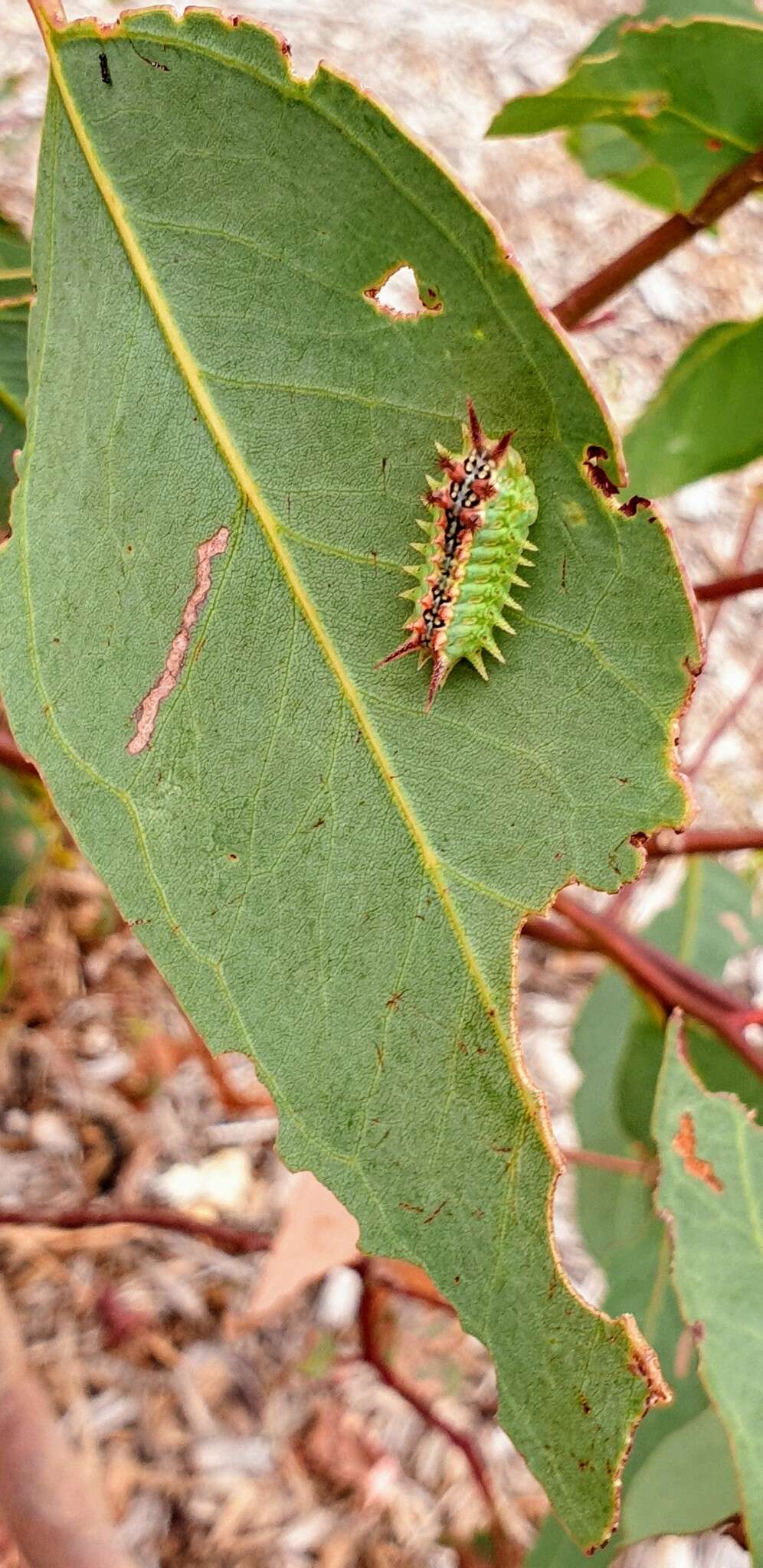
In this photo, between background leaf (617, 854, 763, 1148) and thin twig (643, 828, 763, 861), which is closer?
thin twig (643, 828, 763, 861)

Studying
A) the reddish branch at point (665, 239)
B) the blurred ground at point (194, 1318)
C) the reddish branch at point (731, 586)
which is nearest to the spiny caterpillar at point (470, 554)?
the reddish branch at point (665, 239)

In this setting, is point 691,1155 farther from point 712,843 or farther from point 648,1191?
point 648,1191

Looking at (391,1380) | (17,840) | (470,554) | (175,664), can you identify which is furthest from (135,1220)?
(470,554)

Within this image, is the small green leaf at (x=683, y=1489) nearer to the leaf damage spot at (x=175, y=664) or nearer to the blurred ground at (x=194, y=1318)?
the blurred ground at (x=194, y=1318)

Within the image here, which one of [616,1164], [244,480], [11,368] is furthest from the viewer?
[616,1164]

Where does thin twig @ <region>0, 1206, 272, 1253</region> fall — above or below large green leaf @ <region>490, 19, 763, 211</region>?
below

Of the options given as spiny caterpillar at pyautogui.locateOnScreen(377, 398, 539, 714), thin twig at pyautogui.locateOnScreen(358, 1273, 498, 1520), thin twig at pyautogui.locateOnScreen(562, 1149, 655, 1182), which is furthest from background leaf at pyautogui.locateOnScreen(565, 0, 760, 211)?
thin twig at pyautogui.locateOnScreen(358, 1273, 498, 1520)

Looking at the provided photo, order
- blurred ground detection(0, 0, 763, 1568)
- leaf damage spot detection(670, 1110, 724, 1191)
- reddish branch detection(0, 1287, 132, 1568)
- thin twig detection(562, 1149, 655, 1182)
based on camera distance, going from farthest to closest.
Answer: blurred ground detection(0, 0, 763, 1568)
thin twig detection(562, 1149, 655, 1182)
leaf damage spot detection(670, 1110, 724, 1191)
reddish branch detection(0, 1287, 132, 1568)

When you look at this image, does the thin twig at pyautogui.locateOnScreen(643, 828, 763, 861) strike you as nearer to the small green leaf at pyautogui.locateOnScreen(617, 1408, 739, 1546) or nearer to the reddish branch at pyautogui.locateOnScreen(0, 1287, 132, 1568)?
the small green leaf at pyautogui.locateOnScreen(617, 1408, 739, 1546)
